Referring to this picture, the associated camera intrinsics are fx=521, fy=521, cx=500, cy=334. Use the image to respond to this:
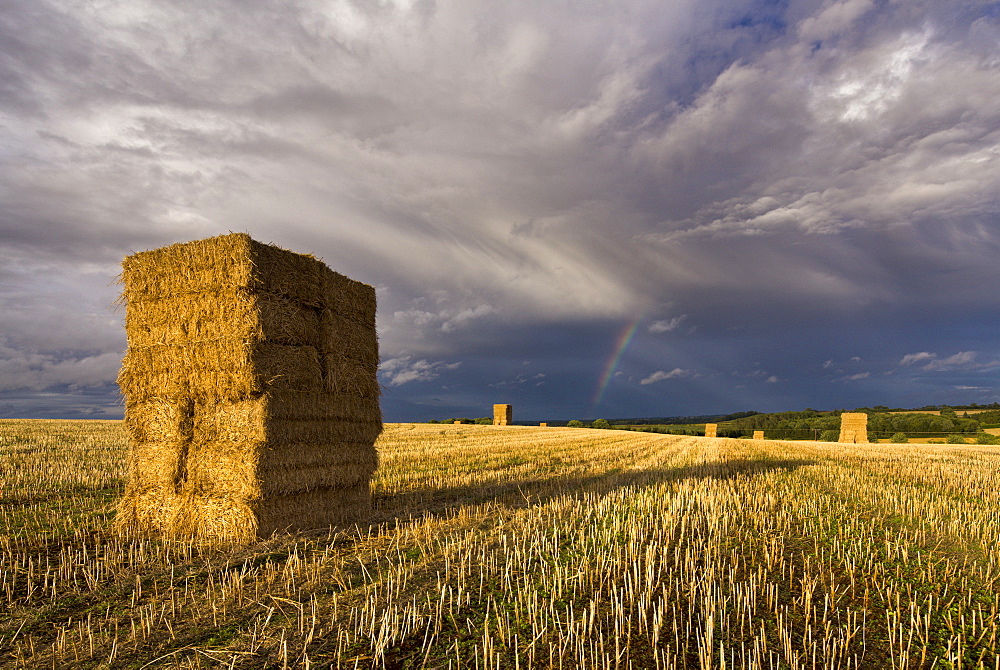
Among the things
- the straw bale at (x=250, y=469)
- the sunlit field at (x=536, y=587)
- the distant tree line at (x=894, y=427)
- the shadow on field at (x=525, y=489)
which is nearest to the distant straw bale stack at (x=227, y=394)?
the straw bale at (x=250, y=469)

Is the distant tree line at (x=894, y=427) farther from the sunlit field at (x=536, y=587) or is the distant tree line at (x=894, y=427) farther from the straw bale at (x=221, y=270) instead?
the straw bale at (x=221, y=270)

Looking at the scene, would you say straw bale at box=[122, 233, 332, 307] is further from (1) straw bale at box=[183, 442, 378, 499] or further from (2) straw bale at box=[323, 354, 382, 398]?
(1) straw bale at box=[183, 442, 378, 499]

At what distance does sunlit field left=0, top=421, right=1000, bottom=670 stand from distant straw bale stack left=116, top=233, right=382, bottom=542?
727 millimetres

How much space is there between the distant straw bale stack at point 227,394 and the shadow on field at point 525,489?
969mm

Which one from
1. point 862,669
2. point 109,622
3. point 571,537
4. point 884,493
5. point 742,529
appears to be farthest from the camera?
point 884,493

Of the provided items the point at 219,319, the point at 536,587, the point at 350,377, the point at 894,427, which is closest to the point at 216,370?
the point at 219,319

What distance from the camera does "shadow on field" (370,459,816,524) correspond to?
8953 millimetres

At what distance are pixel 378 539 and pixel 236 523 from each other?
6.96ft

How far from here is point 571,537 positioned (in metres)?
6.56

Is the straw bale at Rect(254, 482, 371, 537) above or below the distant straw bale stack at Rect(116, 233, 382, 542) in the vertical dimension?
below

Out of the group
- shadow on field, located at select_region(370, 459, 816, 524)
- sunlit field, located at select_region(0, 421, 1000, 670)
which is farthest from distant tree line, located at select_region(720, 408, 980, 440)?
sunlit field, located at select_region(0, 421, 1000, 670)

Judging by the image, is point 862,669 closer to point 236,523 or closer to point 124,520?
A: point 236,523

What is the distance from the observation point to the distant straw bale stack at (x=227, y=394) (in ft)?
24.7

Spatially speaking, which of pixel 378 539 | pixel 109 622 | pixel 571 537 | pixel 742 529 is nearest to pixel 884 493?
pixel 742 529
